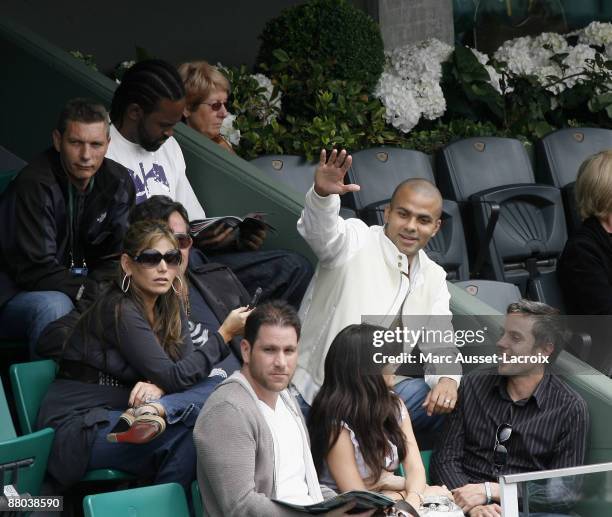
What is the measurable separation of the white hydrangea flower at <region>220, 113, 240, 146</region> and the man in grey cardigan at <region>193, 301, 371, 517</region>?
2.66 meters

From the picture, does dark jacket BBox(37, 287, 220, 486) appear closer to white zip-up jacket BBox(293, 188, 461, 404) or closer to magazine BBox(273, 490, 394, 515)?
white zip-up jacket BBox(293, 188, 461, 404)

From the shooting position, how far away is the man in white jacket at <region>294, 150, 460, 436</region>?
202 inches

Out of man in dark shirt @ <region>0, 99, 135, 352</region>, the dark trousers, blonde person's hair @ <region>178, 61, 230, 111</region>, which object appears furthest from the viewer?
blonde person's hair @ <region>178, 61, 230, 111</region>

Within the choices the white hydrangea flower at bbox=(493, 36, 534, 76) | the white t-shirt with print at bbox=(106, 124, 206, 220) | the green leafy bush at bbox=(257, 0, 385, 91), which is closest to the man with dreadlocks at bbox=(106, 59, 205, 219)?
the white t-shirt with print at bbox=(106, 124, 206, 220)

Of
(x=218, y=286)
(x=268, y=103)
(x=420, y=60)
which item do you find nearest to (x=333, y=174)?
(x=218, y=286)

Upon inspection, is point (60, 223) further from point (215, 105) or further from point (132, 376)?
point (215, 105)

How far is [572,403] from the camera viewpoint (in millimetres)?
4934

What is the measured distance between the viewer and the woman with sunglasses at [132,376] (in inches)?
180

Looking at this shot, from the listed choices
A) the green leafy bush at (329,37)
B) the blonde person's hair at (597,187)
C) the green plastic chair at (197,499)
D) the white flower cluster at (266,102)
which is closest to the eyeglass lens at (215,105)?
the white flower cluster at (266,102)

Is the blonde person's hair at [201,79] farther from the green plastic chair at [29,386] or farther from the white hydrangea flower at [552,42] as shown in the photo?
the white hydrangea flower at [552,42]

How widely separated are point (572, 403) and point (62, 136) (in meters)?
Answer: 2.16

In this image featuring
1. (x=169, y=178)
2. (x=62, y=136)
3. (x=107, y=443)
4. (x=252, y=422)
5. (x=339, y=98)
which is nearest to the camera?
(x=252, y=422)

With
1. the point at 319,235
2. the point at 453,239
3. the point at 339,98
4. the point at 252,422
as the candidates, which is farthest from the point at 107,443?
the point at 339,98

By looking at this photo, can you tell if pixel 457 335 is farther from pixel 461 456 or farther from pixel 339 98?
pixel 339 98
